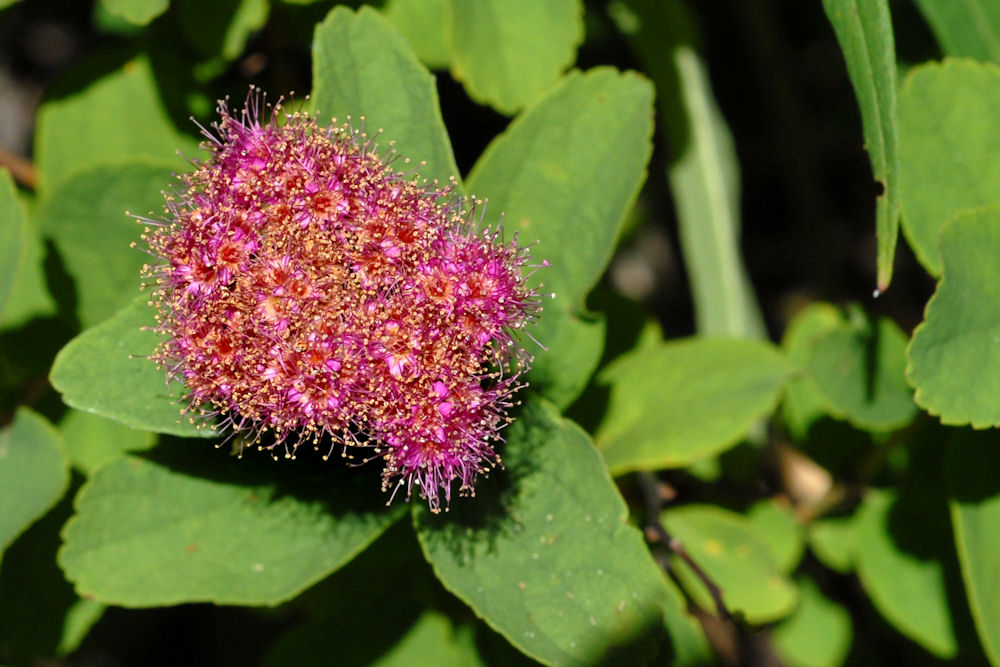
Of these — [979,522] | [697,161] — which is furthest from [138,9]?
[979,522]

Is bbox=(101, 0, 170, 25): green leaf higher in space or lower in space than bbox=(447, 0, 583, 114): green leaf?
higher

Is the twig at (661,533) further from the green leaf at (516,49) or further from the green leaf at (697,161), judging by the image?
the green leaf at (516,49)

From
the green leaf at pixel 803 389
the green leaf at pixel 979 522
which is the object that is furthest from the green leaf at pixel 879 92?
the green leaf at pixel 803 389

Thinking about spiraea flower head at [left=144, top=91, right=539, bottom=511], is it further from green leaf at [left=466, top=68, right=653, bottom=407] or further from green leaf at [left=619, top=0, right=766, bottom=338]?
green leaf at [left=619, top=0, right=766, bottom=338]

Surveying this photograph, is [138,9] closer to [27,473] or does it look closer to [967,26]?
[27,473]

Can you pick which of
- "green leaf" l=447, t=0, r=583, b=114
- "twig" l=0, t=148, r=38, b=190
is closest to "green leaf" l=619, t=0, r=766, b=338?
"green leaf" l=447, t=0, r=583, b=114

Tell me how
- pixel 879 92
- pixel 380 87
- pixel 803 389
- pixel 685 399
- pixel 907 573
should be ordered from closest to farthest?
pixel 879 92, pixel 380 87, pixel 685 399, pixel 907 573, pixel 803 389

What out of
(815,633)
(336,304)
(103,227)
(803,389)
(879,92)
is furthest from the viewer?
(815,633)
